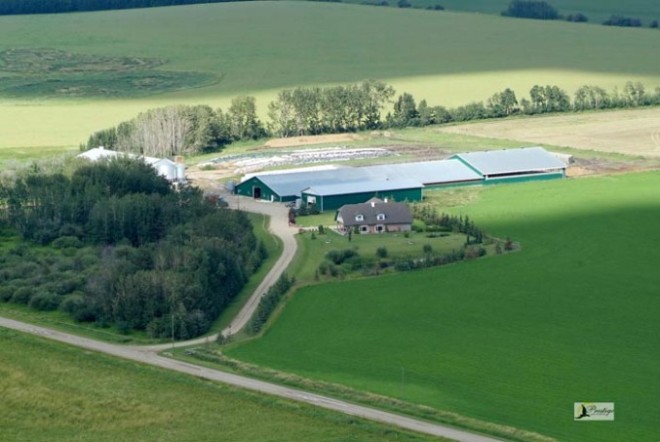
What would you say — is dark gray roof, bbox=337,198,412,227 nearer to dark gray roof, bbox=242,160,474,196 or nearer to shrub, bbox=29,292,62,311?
dark gray roof, bbox=242,160,474,196

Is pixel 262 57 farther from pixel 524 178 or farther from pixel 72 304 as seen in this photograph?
pixel 72 304

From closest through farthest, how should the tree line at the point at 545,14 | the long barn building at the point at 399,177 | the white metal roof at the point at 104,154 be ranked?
the long barn building at the point at 399,177, the white metal roof at the point at 104,154, the tree line at the point at 545,14

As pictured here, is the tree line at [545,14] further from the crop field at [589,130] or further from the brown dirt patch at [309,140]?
the brown dirt patch at [309,140]

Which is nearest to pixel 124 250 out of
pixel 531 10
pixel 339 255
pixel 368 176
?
pixel 339 255

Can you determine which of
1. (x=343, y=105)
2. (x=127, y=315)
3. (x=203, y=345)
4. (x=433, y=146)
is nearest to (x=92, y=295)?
(x=127, y=315)

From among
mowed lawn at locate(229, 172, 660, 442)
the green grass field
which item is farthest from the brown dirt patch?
mowed lawn at locate(229, 172, 660, 442)

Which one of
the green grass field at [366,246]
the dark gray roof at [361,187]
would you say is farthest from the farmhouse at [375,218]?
the dark gray roof at [361,187]

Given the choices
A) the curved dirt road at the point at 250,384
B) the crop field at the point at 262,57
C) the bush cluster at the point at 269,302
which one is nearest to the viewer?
the curved dirt road at the point at 250,384
